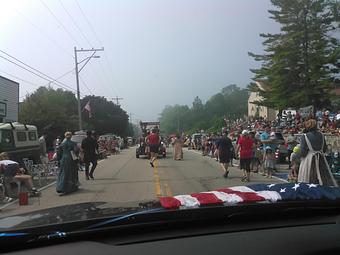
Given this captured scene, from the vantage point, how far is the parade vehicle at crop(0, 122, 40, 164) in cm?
2103

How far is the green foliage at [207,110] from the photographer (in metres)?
153

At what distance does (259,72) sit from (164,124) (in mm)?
131497

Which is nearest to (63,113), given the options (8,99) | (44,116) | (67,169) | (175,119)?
(44,116)

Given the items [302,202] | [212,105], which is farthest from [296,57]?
[212,105]

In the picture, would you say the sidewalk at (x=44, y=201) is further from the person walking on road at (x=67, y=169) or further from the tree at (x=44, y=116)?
the tree at (x=44, y=116)

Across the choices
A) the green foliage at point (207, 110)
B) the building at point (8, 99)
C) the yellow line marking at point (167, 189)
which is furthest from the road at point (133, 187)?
the green foliage at point (207, 110)

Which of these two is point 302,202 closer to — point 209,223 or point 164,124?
point 209,223

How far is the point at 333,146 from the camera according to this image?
23828mm

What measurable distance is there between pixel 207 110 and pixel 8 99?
396 ft

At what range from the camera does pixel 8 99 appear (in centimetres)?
4100

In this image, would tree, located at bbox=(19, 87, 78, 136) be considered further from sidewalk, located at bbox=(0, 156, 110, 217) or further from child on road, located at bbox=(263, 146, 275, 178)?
sidewalk, located at bbox=(0, 156, 110, 217)

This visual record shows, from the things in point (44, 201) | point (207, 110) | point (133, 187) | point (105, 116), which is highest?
point (207, 110)

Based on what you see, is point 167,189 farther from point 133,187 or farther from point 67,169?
point 67,169

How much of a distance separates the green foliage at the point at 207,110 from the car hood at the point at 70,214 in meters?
142
